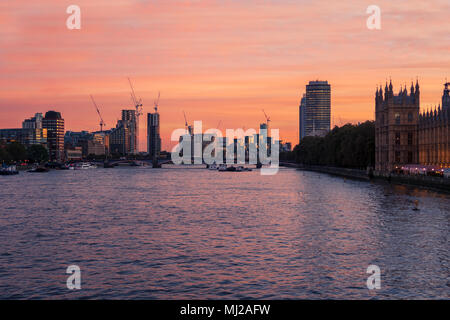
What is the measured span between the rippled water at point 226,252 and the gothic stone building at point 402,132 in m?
79.6

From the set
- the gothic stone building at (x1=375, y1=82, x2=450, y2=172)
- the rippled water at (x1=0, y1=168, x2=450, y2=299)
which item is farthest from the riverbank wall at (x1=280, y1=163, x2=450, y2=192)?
the rippled water at (x1=0, y1=168, x2=450, y2=299)

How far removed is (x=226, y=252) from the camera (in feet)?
117

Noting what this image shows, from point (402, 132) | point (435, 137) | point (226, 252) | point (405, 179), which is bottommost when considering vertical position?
point (226, 252)

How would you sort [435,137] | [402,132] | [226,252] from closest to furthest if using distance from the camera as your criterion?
[226,252] < [435,137] < [402,132]

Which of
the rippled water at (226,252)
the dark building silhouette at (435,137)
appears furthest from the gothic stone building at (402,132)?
the rippled water at (226,252)

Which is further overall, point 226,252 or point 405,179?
point 405,179

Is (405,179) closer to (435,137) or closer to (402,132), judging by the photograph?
(435,137)

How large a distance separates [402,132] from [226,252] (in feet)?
420

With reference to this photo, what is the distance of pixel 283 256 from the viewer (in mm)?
34094

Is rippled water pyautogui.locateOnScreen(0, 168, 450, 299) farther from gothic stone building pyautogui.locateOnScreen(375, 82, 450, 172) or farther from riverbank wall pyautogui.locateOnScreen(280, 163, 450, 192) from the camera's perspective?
gothic stone building pyautogui.locateOnScreen(375, 82, 450, 172)

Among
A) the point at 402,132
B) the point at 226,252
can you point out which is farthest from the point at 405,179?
the point at 226,252

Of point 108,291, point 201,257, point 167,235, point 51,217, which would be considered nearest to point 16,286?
point 108,291

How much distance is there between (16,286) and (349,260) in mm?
19196

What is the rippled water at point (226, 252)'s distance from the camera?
25.7 m
